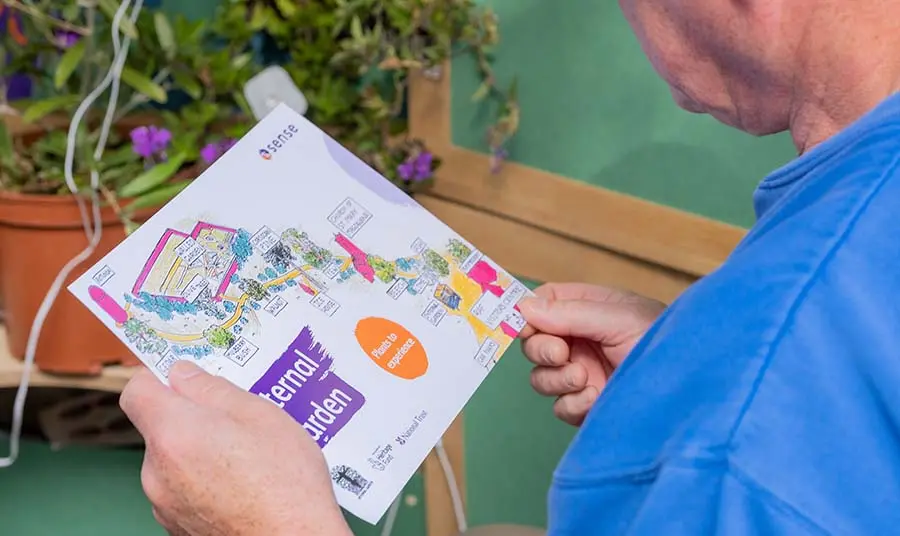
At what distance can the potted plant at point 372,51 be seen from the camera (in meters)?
0.98

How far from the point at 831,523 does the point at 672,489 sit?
0.06 meters

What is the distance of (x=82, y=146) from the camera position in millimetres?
873

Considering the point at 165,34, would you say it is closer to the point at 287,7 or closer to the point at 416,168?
the point at 287,7

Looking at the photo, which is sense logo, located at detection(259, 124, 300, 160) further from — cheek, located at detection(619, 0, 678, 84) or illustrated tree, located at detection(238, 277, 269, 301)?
cheek, located at detection(619, 0, 678, 84)

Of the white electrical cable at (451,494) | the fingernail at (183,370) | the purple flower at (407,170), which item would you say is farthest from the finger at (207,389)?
the white electrical cable at (451,494)

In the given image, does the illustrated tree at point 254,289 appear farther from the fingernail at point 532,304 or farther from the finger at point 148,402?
the fingernail at point 532,304

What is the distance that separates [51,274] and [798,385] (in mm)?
719

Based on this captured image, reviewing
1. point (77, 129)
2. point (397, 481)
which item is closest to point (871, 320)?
point (397, 481)

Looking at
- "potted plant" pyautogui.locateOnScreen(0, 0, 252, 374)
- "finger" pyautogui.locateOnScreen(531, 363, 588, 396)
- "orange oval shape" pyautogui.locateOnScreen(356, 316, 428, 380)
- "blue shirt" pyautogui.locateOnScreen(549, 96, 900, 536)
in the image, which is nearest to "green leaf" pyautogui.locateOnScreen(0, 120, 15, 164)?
"potted plant" pyautogui.locateOnScreen(0, 0, 252, 374)

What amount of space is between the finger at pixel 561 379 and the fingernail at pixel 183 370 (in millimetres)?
306

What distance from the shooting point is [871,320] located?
14.4 inches

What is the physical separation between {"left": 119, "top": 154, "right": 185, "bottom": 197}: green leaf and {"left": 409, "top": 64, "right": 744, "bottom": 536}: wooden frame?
1.13ft

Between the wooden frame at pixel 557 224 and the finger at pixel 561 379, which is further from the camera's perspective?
the wooden frame at pixel 557 224

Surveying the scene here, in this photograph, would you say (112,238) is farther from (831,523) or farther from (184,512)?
(831,523)
